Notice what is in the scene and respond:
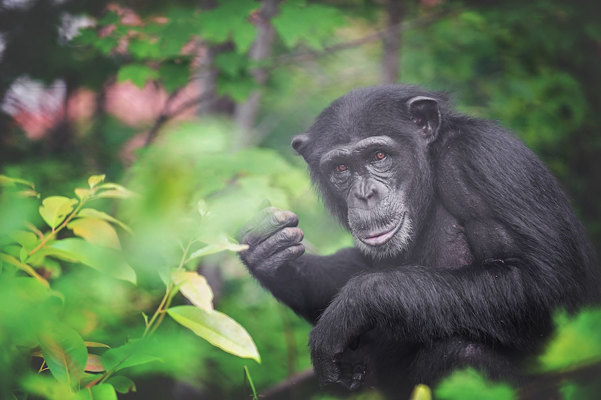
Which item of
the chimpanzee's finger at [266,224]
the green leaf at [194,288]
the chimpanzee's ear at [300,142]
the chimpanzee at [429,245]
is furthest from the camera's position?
the chimpanzee's ear at [300,142]

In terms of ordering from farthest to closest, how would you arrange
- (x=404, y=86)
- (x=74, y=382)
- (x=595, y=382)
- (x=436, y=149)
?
(x=404, y=86)
(x=436, y=149)
(x=74, y=382)
(x=595, y=382)

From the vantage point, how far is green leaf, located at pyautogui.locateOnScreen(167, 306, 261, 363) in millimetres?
1748

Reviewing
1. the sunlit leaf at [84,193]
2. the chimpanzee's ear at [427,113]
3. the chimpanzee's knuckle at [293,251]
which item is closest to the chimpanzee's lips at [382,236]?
the chimpanzee's knuckle at [293,251]

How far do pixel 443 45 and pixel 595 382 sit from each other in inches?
277

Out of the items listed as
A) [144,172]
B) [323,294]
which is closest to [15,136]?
[323,294]

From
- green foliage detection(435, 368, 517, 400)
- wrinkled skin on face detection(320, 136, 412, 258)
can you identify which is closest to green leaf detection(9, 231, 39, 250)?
green foliage detection(435, 368, 517, 400)

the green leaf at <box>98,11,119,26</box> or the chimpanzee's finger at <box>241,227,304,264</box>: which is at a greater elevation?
the green leaf at <box>98,11,119,26</box>

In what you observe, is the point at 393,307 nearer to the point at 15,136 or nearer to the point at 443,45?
the point at 443,45

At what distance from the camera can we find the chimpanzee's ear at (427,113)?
393 centimetres

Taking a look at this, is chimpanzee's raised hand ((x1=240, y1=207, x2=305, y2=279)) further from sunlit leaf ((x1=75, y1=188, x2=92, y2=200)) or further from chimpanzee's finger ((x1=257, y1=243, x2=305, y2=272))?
sunlit leaf ((x1=75, y1=188, x2=92, y2=200))

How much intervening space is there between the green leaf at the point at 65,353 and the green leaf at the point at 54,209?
431 millimetres

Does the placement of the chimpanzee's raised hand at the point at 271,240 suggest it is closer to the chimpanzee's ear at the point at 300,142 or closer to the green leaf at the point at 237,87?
the chimpanzee's ear at the point at 300,142

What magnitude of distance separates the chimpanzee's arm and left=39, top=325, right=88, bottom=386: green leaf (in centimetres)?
200

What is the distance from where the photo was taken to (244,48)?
4855 mm
